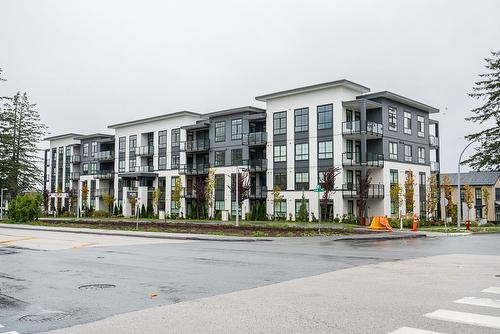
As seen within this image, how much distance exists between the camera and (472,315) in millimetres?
7508

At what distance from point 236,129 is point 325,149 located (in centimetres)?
1298

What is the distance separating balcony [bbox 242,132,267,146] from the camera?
5660cm

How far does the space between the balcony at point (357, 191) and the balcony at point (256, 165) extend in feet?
34.4

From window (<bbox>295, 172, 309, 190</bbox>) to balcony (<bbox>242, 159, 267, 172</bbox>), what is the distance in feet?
15.1

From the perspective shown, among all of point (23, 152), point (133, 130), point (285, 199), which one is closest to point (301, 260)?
point (285, 199)

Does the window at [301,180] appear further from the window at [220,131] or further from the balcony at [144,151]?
the balcony at [144,151]

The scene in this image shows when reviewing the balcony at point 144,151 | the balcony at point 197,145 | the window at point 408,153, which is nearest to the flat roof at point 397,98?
the window at point 408,153

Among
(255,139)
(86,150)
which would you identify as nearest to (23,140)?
(86,150)

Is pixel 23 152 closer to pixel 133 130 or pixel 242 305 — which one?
pixel 133 130

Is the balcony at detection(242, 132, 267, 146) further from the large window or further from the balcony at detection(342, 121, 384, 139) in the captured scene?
the large window

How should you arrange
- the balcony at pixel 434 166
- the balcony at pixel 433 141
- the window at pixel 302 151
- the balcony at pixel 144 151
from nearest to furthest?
the window at pixel 302 151, the balcony at pixel 433 141, the balcony at pixel 434 166, the balcony at pixel 144 151

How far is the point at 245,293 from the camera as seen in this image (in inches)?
379

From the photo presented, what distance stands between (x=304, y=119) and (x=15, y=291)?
44801mm

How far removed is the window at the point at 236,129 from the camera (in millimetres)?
59219
